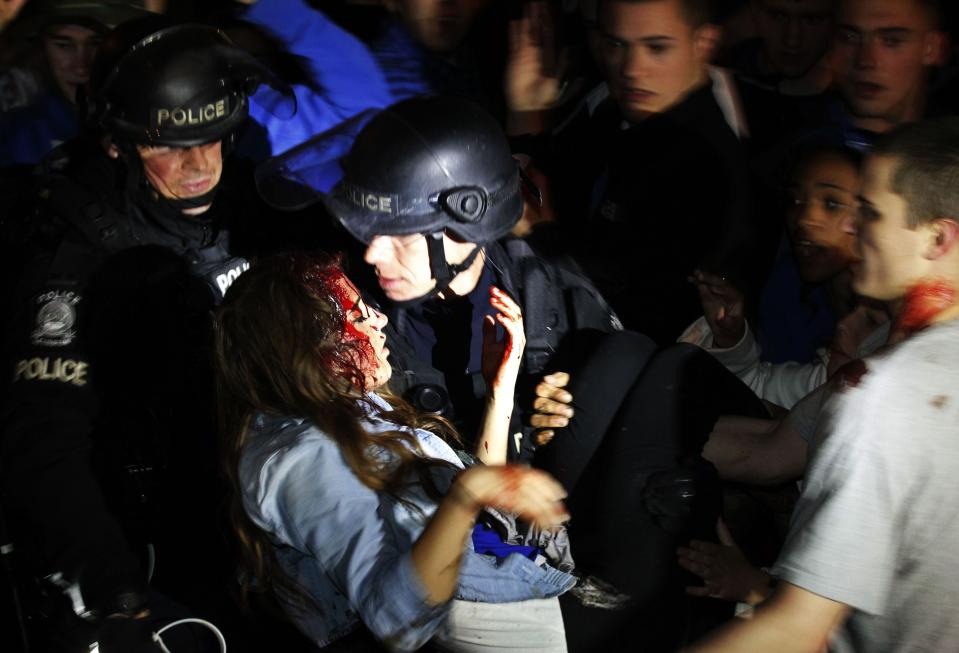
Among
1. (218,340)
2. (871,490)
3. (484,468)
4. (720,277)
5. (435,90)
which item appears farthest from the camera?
(435,90)

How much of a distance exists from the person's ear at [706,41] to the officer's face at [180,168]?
1668 millimetres

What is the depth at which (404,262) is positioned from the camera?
9.12ft

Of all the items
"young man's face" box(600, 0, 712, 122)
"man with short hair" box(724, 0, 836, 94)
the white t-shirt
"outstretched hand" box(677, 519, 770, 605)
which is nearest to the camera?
the white t-shirt

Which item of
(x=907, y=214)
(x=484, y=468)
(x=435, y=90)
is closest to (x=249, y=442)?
(x=484, y=468)

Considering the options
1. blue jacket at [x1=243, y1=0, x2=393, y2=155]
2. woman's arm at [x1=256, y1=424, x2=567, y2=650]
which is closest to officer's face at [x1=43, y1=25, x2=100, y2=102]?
→ blue jacket at [x1=243, y1=0, x2=393, y2=155]

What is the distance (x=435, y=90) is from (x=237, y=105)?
2.80 feet

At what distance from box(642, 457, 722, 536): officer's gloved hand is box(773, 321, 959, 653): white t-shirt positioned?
0.67 m

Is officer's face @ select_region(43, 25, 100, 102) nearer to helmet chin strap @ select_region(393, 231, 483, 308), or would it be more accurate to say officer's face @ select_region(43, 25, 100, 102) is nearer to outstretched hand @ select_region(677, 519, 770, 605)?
helmet chin strap @ select_region(393, 231, 483, 308)

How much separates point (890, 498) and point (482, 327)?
1.43 m

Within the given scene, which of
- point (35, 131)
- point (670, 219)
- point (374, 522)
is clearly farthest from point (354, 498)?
point (35, 131)

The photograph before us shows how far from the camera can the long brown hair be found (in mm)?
2146

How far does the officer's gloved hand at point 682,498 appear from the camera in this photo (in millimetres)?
2447

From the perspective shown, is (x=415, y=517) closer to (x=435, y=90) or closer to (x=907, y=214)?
(x=907, y=214)

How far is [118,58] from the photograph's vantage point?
9.77ft
